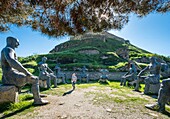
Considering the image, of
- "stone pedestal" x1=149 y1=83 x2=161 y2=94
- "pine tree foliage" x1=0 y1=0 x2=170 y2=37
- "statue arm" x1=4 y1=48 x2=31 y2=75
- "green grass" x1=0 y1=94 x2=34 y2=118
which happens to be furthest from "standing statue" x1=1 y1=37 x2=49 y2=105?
"stone pedestal" x1=149 y1=83 x2=161 y2=94

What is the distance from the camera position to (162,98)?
4340mm

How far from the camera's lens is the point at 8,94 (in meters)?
4.69

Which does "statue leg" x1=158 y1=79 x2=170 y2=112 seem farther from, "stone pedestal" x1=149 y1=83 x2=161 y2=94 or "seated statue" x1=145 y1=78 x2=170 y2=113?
"stone pedestal" x1=149 y1=83 x2=161 y2=94

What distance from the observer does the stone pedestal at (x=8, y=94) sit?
4.63 m

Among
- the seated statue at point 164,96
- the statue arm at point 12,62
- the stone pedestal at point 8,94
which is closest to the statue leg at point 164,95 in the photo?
the seated statue at point 164,96

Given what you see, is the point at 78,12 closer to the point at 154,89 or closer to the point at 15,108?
the point at 15,108

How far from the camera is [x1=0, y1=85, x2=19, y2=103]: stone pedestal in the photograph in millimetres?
4629

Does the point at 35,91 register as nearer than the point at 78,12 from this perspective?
No

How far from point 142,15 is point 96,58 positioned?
2145 cm

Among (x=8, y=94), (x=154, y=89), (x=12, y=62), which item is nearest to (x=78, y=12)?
(x=12, y=62)

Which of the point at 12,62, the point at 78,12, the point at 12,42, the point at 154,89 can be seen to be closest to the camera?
the point at 78,12

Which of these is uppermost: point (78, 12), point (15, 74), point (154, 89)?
point (78, 12)

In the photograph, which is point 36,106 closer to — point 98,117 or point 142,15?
point 98,117

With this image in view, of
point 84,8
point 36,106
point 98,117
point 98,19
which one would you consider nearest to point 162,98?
point 98,117
